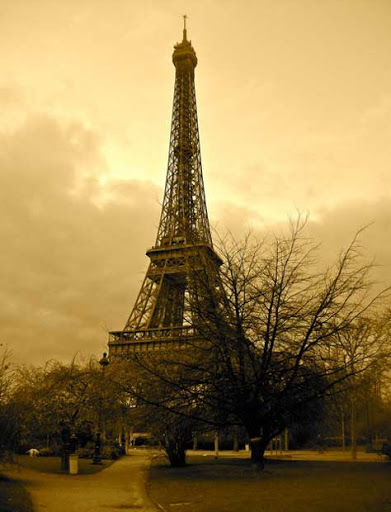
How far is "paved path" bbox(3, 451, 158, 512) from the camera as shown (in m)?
12.6

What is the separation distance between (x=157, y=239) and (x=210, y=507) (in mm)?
53822

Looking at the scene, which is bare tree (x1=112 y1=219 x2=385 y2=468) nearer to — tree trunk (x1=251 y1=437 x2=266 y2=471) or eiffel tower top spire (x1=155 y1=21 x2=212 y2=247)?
tree trunk (x1=251 y1=437 x2=266 y2=471)

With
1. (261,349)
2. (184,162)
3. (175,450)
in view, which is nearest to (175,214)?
(184,162)

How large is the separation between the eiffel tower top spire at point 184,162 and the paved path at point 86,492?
43.9m

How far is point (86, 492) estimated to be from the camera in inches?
615

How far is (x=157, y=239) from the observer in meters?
64.4

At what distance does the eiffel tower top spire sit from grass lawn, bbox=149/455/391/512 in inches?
1872

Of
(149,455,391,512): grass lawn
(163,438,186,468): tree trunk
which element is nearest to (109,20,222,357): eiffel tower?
(163,438,186,468): tree trunk

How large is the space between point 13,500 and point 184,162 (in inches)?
2469

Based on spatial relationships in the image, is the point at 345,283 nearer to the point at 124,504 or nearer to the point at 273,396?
the point at 273,396

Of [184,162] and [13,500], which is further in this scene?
[184,162]

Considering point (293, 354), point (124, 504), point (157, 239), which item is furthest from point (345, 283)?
point (157, 239)

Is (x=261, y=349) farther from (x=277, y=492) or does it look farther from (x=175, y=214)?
(x=175, y=214)

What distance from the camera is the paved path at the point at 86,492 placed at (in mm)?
12586
